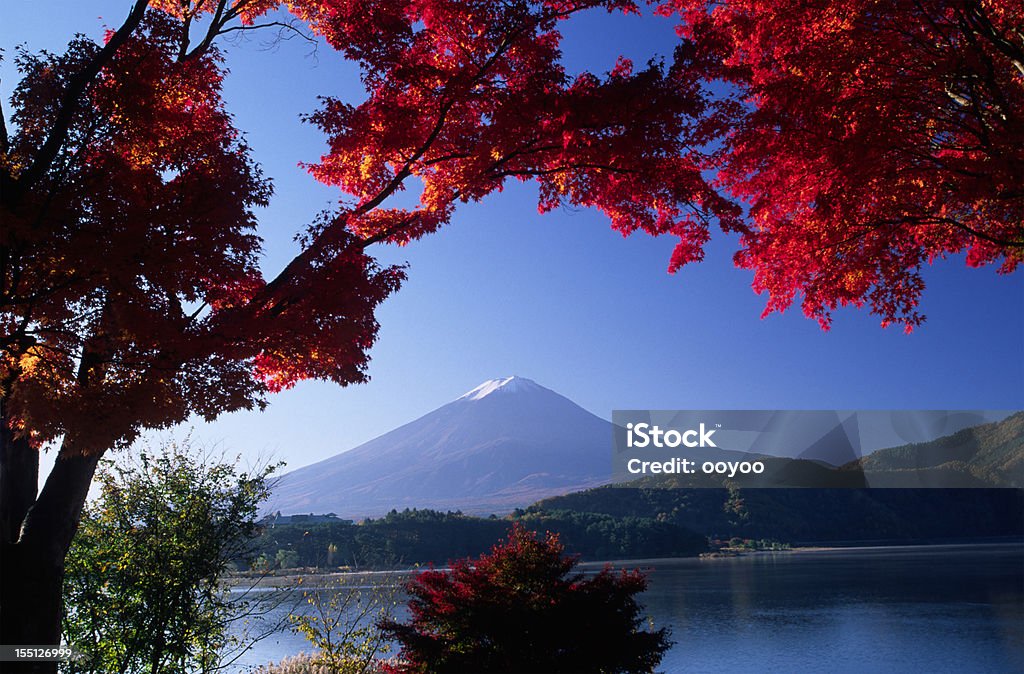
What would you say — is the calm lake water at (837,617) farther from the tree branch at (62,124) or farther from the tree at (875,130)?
the tree branch at (62,124)

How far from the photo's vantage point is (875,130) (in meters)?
7.00

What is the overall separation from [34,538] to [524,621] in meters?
4.35

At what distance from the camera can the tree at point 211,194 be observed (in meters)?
5.31

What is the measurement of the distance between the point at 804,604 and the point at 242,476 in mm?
44686

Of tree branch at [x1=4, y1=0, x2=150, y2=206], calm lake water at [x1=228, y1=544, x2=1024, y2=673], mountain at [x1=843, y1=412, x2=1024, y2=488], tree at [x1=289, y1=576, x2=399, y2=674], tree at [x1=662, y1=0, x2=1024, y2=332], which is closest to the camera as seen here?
tree branch at [x1=4, y1=0, x2=150, y2=206]

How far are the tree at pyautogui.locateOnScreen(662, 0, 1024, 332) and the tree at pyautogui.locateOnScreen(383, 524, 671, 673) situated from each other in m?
4.25

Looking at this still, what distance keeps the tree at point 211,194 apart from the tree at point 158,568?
72.9 inches

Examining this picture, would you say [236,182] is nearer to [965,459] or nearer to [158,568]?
[158,568]

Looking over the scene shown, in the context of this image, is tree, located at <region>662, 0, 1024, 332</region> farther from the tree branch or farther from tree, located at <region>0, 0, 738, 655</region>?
the tree branch

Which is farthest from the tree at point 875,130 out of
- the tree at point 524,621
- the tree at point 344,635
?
the tree at point 344,635

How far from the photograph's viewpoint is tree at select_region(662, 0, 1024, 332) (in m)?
7.01

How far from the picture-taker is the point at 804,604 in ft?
150

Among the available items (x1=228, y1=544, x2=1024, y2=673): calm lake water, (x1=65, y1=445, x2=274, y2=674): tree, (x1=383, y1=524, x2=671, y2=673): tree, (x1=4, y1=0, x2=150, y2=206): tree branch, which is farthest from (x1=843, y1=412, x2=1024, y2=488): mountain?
(x1=4, y1=0, x2=150, y2=206): tree branch

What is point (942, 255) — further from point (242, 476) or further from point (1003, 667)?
point (1003, 667)
